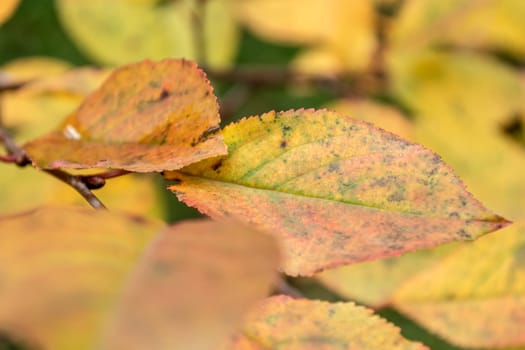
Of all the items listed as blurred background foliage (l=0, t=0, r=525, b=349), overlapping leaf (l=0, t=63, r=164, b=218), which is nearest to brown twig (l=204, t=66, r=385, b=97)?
blurred background foliage (l=0, t=0, r=525, b=349)

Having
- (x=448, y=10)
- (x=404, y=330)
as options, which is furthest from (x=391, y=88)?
(x=404, y=330)

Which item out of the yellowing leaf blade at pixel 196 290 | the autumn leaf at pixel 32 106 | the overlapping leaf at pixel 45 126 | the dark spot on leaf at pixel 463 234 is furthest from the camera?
the autumn leaf at pixel 32 106

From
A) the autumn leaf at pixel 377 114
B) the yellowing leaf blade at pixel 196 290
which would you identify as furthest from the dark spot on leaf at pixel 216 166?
the autumn leaf at pixel 377 114

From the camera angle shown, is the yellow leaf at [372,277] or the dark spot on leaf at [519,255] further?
the yellow leaf at [372,277]

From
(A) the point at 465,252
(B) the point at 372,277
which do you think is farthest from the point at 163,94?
(B) the point at 372,277

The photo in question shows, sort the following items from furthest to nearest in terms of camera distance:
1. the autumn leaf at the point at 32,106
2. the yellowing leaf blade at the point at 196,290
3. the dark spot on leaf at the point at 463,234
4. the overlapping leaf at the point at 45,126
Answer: the autumn leaf at the point at 32,106 < the overlapping leaf at the point at 45,126 < the dark spot on leaf at the point at 463,234 < the yellowing leaf blade at the point at 196,290

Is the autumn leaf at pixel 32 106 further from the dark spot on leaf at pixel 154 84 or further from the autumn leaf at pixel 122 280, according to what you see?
the autumn leaf at pixel 122 280
